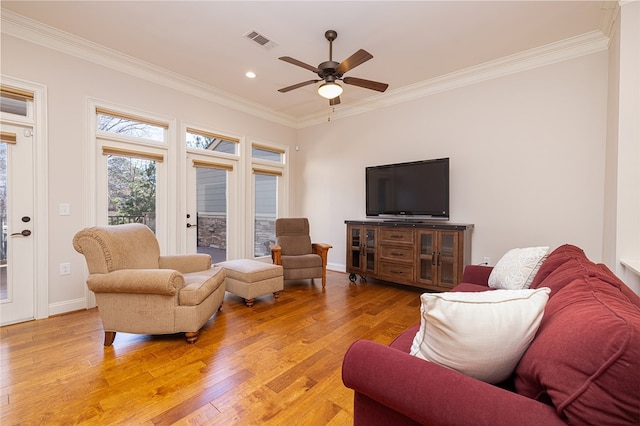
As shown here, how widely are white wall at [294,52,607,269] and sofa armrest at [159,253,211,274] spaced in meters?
2.93

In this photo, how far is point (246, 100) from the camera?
4668 mm

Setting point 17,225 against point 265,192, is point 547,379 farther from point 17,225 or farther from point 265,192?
point 265,192

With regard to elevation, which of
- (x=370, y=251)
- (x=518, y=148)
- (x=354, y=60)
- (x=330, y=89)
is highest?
(x=354, y=60)

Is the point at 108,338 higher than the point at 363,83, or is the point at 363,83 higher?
the point at 363,83

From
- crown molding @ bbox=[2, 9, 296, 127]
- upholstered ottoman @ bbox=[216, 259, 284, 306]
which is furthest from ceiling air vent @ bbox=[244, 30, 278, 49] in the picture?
upholstered ottoman @ bbox=[216, 259, 284, 306]

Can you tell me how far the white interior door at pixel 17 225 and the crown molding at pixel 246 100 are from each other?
967 mm

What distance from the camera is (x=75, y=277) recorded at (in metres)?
3.11

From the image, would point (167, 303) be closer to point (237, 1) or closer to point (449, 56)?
point (237, 1)

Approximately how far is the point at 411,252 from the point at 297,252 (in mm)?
1668

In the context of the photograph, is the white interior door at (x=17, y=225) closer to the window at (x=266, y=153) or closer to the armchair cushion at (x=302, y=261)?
the armchair cushion at (x=302, y=261)

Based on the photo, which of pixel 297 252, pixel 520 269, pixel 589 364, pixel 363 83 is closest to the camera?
pixel 589 364

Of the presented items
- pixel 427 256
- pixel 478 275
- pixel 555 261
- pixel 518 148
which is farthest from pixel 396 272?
pixel 555 261

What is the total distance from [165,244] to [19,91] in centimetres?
211

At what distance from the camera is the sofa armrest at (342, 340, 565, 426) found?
72cm
